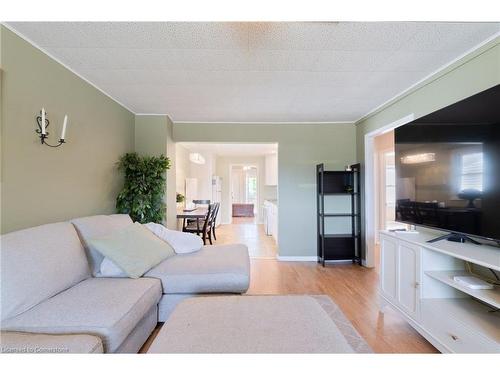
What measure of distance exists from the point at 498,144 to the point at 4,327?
298 centimetres

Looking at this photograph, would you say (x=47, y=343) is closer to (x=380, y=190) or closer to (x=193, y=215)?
(x=193, y=215)

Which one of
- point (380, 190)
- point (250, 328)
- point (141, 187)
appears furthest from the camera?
point (380, 190)

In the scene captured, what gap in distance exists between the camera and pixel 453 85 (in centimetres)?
204

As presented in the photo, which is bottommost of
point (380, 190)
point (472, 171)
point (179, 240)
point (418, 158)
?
point (179, 240)

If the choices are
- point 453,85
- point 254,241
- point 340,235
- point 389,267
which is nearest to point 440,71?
point 453,85

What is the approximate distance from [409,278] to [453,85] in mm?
1768

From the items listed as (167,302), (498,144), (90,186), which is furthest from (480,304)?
(90,186)

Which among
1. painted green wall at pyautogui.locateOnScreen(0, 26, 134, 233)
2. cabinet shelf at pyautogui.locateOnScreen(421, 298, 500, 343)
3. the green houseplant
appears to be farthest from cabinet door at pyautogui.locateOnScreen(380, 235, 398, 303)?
painted green wall at pyautogui.locateOnScreen(0, 26, 134, 233)

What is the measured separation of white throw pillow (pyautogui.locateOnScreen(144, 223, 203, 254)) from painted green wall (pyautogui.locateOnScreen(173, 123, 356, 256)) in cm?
184

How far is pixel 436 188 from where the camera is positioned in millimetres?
1852

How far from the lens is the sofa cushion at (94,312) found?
3.89 feet

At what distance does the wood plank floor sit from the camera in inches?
71.6

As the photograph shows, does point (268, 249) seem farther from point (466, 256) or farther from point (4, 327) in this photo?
point (4, 327)

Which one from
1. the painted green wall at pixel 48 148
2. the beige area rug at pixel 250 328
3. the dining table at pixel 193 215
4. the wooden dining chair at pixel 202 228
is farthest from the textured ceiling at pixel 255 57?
the wooden dining chair at pixel 202 228
